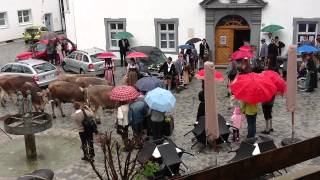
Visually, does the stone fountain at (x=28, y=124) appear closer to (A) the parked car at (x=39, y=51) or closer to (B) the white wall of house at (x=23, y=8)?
(A) the parked car at (x=39, y=51)

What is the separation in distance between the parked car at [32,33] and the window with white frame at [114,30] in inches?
439

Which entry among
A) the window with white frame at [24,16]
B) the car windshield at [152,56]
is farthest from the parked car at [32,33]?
the car windshield at [152,56]

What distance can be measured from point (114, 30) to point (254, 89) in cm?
1517

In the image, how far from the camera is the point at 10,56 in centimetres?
3048

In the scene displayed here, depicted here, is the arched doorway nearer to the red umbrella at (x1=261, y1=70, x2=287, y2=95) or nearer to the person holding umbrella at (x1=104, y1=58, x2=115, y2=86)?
the person holding umbrella at (x1=104, y1=58, x2=115, y2=86)

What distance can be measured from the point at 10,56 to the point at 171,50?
12.2 meters

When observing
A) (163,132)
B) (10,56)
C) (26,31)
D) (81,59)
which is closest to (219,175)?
(163,132)

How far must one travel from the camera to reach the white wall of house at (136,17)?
76.3ft

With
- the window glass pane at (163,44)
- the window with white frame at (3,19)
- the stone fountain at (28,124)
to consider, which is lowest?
the stone fountain at (28,124)

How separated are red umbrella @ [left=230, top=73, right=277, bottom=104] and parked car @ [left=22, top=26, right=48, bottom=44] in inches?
1022

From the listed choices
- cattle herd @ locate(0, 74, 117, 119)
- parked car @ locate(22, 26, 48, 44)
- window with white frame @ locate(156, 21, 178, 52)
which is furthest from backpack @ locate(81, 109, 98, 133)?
parked car @ locate(22, 26, 48, 44)

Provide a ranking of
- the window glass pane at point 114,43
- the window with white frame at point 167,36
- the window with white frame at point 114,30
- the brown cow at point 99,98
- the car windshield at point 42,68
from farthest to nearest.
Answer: the window glass pane at point 114,43 → the window with white frame at point 114,30 → the window with white frame at point 167,36 → the car windshield at point 42,68 → the brown cow at point 99,98

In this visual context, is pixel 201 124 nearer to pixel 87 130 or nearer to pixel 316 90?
pixel 87 130

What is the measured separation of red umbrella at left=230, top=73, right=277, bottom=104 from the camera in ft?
36.1
